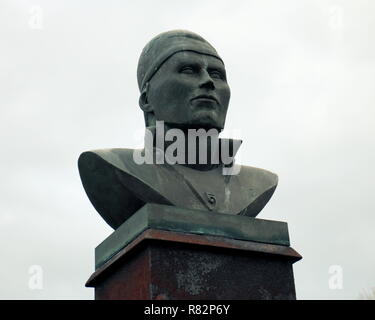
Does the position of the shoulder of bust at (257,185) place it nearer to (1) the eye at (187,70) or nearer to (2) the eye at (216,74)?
(2) the eye at (216,74)

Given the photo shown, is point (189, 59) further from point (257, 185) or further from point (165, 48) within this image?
point (257, 185)

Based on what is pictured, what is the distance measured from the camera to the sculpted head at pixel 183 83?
7539 mm

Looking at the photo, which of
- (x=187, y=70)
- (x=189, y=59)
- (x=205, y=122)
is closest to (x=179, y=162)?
(x=205, y=122)

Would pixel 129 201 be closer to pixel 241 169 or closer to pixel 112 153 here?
pixel 112 153

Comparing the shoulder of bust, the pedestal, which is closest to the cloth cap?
the shoulder of bust

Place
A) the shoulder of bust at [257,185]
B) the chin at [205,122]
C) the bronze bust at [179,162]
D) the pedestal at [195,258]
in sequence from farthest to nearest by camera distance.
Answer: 1. the shoulder of bust at [257,185]
2. the chin at [205,122]
3. the bronze bust at [179,162]
4. the pedestal at [195,258]

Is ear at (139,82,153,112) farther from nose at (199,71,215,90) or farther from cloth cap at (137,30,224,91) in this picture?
nose at (199,71,215,90)

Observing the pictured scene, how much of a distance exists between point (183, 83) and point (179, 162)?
2.57 feet

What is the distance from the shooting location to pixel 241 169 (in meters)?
8.03

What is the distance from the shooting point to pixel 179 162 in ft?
25.1

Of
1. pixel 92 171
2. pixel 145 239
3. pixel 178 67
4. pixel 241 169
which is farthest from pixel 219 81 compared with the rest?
pixel 145 239

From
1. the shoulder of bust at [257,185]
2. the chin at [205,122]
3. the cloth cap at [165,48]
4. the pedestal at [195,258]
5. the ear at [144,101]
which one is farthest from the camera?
the ear at [144,101]

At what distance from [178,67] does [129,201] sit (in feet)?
4.90

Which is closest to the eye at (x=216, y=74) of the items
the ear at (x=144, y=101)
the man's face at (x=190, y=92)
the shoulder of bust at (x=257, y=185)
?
the man's face at (x=190, y=92)
